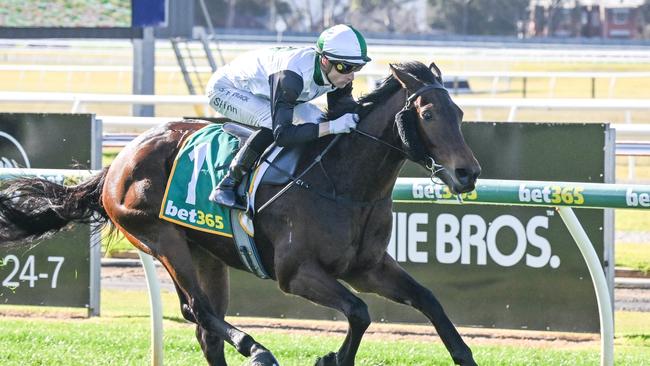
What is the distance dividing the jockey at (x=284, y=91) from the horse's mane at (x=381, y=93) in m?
0.06

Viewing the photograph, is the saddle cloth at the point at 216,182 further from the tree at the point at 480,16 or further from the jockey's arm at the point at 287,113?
the tree at the point at 480,16

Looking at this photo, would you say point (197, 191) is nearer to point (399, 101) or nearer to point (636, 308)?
point (399, 101)

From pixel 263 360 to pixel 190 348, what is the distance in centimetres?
168

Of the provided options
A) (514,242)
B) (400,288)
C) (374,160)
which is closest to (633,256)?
(514,242)

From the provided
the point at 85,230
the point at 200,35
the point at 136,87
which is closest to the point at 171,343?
the point at 85,230

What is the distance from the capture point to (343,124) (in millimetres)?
4805

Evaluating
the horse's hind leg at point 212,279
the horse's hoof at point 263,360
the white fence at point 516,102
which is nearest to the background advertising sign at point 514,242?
the horse's hind leg at point 212,279

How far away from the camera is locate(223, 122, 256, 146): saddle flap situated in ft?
17.0

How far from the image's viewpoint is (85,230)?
7.50 m

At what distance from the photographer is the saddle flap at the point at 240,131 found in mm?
5195

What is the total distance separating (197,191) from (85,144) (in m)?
2.48

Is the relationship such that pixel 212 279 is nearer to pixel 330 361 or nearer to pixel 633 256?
pixel 330 361

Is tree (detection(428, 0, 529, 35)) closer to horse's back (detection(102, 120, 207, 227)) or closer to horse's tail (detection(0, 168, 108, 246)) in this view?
horse's tail (detection(0, 168, 108, 246))

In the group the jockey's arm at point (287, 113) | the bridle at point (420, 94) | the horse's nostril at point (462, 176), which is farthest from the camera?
the jockey's arm at point (287, 113)
